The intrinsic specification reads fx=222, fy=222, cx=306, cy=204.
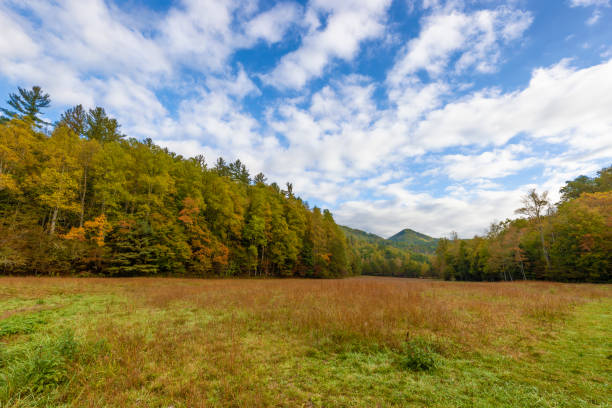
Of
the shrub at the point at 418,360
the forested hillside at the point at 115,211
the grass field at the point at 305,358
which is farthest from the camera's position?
the forested hillside at the point at 115,211

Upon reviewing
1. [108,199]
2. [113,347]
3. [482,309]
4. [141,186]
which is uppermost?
[141,186]

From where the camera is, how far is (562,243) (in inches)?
1303

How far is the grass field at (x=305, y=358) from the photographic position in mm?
3471

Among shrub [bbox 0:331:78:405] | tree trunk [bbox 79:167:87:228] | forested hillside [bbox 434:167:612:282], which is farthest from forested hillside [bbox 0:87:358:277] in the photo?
forested hillside [bbox 434:167:612:282]

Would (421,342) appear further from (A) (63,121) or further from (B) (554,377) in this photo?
(A) (63,121)

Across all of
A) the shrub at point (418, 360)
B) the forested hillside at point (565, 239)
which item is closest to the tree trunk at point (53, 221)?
the shrub at point (418, 360)

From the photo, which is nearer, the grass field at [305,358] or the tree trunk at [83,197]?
the grass field at [305,358]

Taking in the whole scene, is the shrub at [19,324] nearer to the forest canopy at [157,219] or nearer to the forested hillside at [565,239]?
the forest canopy at [157,219]

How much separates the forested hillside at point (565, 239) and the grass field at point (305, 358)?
32.8 meters

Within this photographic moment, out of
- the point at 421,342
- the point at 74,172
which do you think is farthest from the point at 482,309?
the point at 74,172

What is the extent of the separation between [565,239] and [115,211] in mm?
58819

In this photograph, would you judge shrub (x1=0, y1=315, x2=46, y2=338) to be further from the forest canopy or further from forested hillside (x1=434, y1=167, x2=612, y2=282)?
forested hillside (x1=434, y1=167, x2=612, y2=282)

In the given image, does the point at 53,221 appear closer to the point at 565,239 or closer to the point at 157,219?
the point at 157,219

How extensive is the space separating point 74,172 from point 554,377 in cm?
3280
